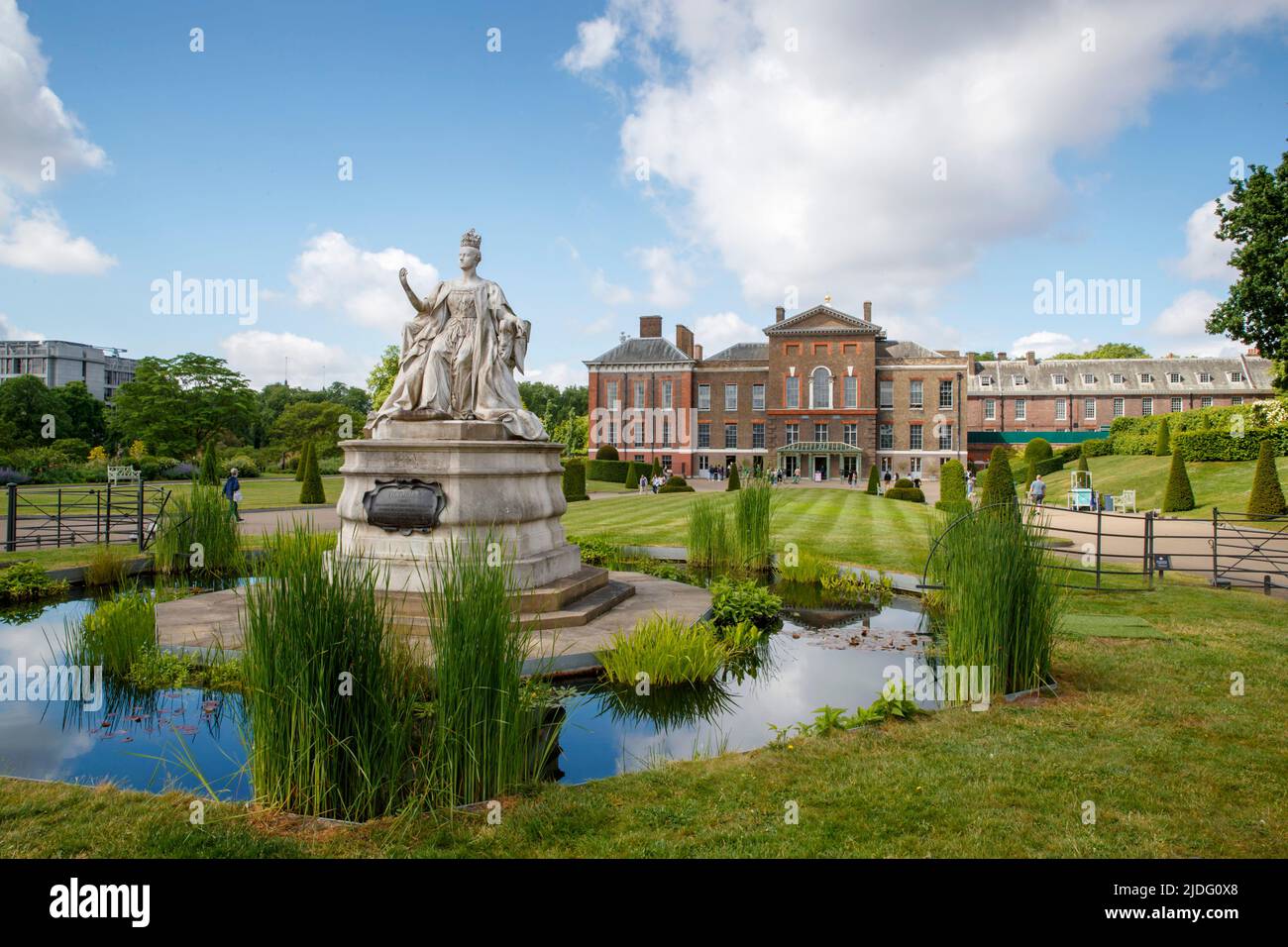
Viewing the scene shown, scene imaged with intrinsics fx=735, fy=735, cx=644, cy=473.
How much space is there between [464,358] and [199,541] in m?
5.46

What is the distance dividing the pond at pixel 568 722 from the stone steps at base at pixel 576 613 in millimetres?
1386

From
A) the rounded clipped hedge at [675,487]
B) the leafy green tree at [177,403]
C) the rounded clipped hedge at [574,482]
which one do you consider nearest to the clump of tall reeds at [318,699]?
the rounded clipped hedge at [574,482]

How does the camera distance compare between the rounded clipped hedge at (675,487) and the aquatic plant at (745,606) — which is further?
the rounded clipped hedge at (675,487)

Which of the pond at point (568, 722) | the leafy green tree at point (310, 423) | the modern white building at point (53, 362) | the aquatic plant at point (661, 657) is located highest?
the modern white building at point (53, 362)

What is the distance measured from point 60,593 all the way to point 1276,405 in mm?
33181

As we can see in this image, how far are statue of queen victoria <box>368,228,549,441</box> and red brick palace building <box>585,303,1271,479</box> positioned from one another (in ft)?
162

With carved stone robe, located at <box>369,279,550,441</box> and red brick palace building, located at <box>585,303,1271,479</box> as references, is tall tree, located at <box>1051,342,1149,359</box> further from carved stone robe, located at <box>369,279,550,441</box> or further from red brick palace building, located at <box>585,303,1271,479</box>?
carved stone robe, located at <box>369,279,550,441</box>

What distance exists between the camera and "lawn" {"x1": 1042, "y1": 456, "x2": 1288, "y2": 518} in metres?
24.5

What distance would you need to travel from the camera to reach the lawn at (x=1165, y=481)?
24469 mm

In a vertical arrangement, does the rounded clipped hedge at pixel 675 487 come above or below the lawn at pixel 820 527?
above

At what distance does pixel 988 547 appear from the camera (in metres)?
5.41

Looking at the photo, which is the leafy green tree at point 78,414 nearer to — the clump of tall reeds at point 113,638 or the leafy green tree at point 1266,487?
the clump of tall reeds at point 113,638

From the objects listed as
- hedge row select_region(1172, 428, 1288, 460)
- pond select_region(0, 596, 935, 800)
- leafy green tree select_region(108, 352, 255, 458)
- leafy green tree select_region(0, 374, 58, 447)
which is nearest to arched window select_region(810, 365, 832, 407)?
hedge row select_region(1172, 428, 1288, 460)
